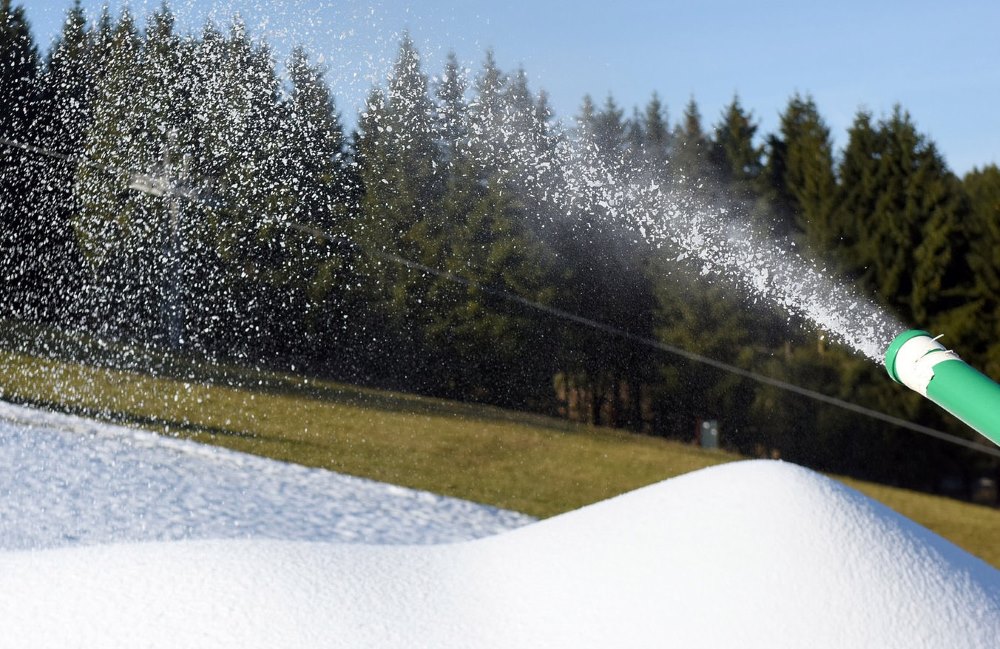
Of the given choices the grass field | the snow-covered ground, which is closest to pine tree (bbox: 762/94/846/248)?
the grass field

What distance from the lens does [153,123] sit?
1155 cm

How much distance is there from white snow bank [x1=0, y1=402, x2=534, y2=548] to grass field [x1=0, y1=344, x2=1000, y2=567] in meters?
1.69

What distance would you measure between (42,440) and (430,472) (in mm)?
3865

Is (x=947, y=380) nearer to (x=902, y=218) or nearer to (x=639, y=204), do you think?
(x=639, y=204)

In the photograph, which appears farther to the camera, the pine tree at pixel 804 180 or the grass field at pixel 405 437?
the pine tree at pixel 804 180

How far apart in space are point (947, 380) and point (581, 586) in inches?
49.3

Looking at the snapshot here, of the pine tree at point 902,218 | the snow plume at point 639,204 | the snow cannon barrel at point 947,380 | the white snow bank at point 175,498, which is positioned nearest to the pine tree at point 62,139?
the snow plume at point 639,204

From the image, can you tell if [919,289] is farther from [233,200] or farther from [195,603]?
[195,603]

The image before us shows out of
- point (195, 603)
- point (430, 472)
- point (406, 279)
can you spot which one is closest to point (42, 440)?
point (430, 472)

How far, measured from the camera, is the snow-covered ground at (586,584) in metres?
2.26

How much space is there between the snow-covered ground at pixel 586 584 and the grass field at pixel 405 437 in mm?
5480

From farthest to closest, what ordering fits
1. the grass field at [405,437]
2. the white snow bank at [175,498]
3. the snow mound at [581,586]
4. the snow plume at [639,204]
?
the snow plume at [639,204], the grass field at [405,437], the white snow bank at [175,498], the snow mound at [581,586]

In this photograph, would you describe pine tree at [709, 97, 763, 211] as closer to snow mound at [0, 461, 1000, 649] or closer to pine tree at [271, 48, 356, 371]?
pine tree at [271, 48, 356, 371]

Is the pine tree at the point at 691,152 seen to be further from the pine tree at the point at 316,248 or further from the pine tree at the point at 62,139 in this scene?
the pine tree at the point at 62,139
